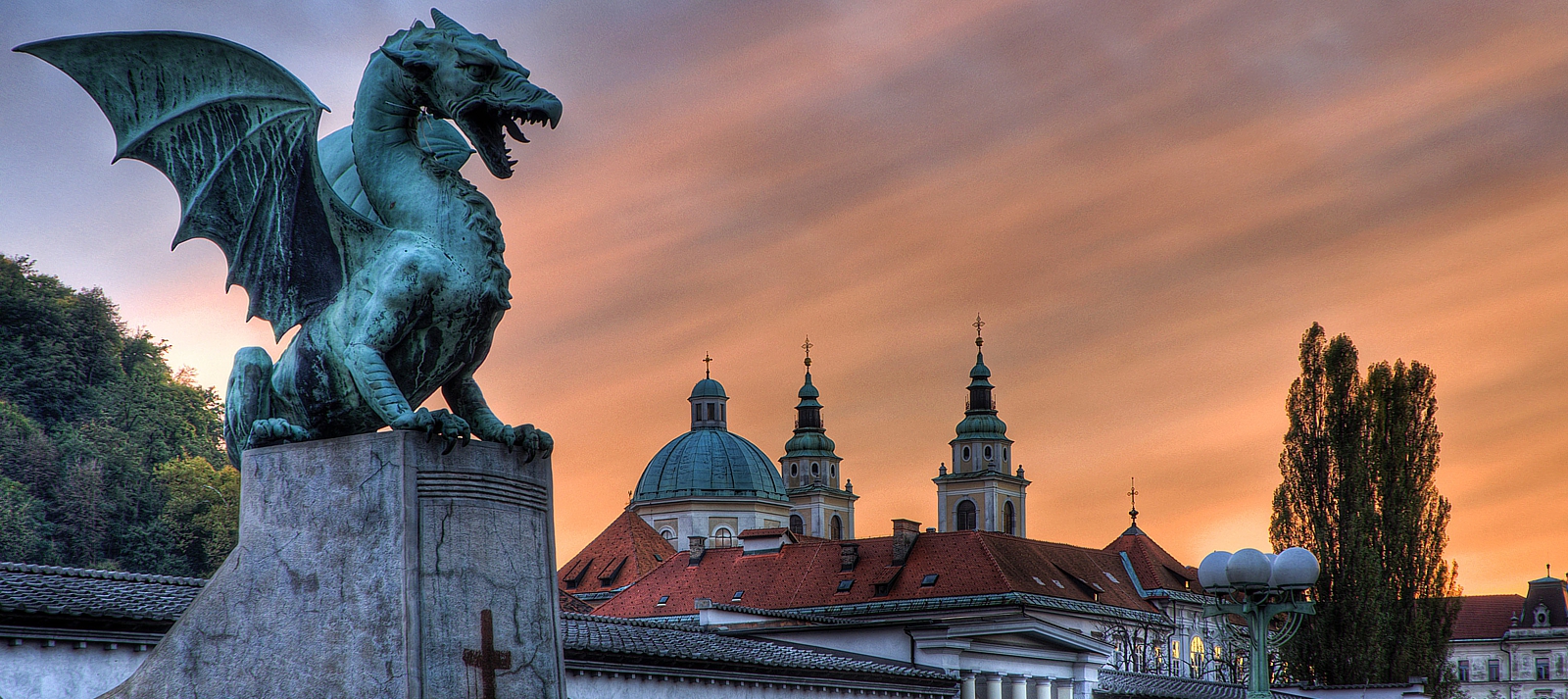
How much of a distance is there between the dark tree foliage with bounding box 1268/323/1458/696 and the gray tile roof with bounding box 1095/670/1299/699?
272 cm

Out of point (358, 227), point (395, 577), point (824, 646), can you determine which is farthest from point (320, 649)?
point (824, 646)

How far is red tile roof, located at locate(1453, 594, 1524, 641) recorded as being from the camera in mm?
106562

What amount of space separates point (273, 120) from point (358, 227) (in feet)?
2.05

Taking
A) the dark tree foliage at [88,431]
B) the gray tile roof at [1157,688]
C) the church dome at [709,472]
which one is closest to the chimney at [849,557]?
the gray tile roof at [1157,688]

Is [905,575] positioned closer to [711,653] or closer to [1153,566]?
[1153,566]

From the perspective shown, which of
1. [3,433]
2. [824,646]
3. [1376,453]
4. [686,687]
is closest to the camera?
[686,687]

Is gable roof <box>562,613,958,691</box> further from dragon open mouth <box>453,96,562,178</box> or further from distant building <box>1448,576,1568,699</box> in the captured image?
distant building <box>1448,576,1568,699</box>

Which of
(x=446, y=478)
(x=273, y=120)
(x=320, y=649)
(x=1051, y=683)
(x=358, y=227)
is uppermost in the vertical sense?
(x=273, y=120)

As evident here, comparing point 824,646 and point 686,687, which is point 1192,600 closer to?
point 824,646

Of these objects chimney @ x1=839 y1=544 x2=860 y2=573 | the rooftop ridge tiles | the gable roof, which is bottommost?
the gable roof

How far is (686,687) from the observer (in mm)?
22734

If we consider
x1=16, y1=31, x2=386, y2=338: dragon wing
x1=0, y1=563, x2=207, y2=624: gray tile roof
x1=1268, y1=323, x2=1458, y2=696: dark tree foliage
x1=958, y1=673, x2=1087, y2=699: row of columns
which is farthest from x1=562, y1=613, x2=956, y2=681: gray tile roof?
x1=16, y1=31, x2=386, y2=338: dragon wing

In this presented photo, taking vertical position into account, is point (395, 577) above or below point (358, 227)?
below

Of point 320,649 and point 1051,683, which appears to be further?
point 1051,683
